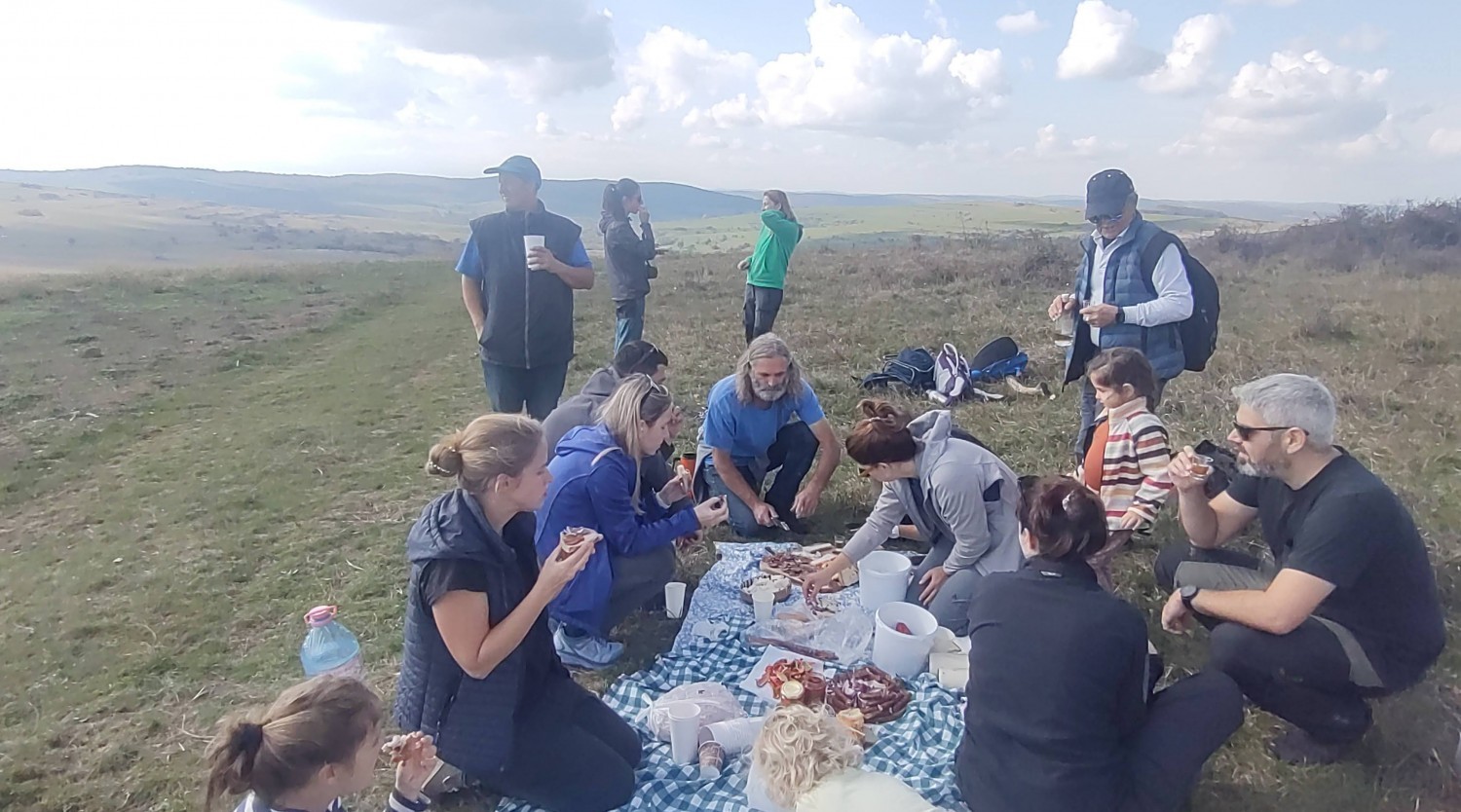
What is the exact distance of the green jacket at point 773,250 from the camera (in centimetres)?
934

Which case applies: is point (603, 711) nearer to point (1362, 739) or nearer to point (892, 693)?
point (892, 693)

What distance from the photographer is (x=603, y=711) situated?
10.5 ft

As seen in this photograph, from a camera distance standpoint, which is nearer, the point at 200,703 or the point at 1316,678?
the point at 1316,678

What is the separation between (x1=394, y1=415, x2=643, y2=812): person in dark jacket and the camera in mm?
2619

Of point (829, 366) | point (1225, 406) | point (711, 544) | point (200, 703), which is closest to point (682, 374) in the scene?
point (829, 366)

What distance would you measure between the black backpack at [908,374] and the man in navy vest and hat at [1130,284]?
10.7 feet

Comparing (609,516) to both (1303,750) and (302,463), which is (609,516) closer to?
(1303,750)

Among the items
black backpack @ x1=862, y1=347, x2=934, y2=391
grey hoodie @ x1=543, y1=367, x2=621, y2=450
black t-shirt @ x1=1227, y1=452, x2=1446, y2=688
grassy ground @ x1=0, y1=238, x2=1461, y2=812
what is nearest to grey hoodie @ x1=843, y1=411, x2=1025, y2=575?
grassy ground @ x1=0, y1=238, x2=1461, y2=812

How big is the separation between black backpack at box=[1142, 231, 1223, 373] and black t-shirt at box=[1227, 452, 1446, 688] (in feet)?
6.76

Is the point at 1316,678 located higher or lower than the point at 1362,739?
higher

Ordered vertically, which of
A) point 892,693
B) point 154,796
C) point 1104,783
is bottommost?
point 154,796

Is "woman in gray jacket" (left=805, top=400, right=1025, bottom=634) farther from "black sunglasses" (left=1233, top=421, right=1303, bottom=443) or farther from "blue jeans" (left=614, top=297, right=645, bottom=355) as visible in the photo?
"blue jeans" (left=614, top=297, right=645, bottom=355)

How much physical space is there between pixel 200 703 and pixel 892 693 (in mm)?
3136

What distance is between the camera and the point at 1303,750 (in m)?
3.13
